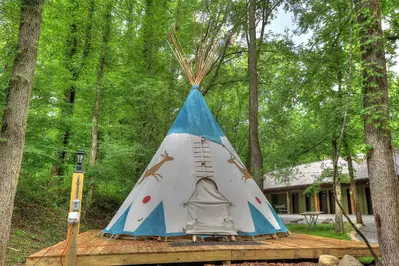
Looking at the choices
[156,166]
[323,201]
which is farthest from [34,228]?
[323,201]

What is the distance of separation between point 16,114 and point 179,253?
10.6ft

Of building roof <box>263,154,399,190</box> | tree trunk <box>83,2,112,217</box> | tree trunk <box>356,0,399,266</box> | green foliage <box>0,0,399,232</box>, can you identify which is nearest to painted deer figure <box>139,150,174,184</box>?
green foliage <box>0,0,399,232</box>

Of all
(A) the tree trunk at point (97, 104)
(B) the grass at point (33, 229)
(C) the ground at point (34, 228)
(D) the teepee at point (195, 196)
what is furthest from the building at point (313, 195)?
(B) the grass at point (33, 229)

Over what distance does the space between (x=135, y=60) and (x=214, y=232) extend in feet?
24.9

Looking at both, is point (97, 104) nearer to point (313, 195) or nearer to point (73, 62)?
point (73, 62)

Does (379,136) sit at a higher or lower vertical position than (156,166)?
higher

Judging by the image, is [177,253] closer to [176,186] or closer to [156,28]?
[176,186]

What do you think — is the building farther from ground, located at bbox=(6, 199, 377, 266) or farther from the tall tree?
the tall tree

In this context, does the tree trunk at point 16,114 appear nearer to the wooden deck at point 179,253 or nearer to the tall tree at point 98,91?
the wooden deck at point 179,253

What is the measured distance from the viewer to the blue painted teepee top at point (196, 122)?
720 centimetres

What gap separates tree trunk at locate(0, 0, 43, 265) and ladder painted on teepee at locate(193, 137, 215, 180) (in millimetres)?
3404

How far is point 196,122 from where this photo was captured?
736 cm

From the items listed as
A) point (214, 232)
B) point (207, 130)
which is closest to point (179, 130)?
point (207, 130)

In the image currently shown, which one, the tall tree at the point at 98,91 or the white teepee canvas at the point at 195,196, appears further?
the tall tree at the point at 98,91
